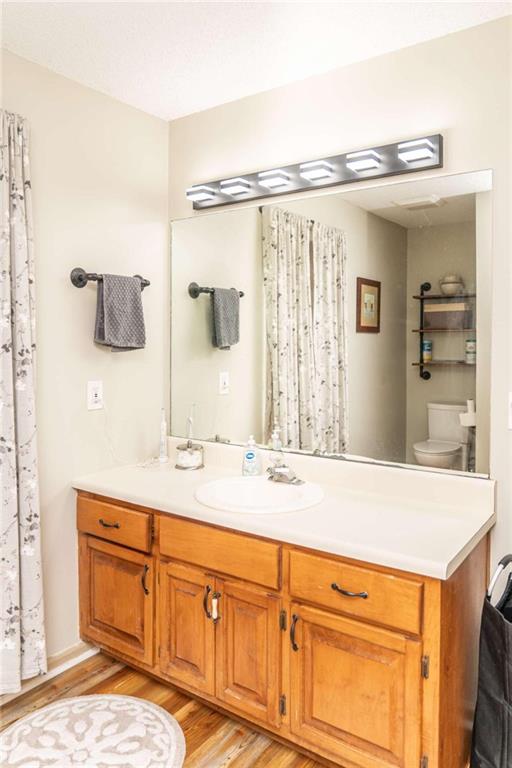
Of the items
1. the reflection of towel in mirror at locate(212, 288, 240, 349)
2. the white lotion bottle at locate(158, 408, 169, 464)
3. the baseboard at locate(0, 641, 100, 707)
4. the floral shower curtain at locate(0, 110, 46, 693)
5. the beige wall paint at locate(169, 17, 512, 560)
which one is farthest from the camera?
the white lotion bottle at locate(158, 408, 169, 464)

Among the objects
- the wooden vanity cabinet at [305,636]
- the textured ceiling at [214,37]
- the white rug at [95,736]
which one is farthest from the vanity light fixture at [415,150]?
the white rug at [95,736]

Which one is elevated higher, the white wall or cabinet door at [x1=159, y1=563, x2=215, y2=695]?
the white wall

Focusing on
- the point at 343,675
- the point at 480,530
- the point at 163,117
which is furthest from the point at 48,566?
the point at 163,117

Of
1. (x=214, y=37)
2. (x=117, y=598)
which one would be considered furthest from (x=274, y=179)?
(x=117, y=598)

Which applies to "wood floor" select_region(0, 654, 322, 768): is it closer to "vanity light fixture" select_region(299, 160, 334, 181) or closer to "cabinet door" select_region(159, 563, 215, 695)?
"cabinet door" select_region(159, 563, 215, 695)

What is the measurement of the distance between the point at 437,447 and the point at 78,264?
65.0 inches

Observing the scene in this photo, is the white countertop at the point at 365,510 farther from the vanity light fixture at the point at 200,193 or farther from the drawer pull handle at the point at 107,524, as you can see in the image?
the vanity light fixture at the point at 200,193

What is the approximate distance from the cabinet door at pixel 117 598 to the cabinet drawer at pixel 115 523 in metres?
0.04

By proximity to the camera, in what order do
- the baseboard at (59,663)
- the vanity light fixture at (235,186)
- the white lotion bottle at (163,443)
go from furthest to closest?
the white lotion bottle at (163,443)
the vanity light fixture at (235,186)
the baseboard at (59,663)

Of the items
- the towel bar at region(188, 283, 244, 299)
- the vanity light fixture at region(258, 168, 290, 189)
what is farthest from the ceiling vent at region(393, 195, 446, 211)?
the towel bar at region(188, 283, 244, 299)

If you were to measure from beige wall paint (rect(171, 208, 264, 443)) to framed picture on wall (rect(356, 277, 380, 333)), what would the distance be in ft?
1.56

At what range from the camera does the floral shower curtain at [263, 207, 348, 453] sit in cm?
226

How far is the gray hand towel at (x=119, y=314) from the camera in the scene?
2383 mm

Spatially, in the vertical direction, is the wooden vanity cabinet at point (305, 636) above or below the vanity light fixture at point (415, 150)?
below
